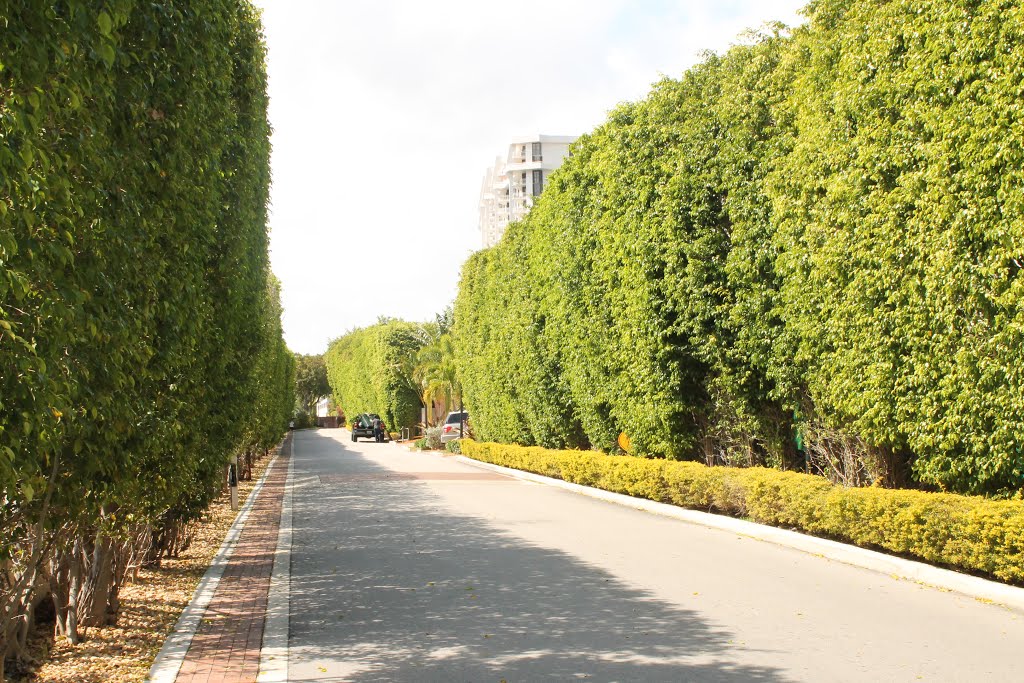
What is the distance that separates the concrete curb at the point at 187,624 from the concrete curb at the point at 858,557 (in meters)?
7.33

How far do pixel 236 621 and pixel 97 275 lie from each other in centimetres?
449

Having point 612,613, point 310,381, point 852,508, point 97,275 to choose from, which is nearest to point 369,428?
point 852,508

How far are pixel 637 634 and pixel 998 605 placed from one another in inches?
145

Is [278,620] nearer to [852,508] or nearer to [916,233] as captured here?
[852,508]

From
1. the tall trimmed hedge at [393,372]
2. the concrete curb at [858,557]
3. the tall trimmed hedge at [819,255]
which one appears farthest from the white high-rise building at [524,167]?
the concrete curb at [858,557]

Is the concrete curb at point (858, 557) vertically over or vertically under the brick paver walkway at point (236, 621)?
over

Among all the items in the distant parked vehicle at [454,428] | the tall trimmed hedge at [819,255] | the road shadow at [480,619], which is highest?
the tall trimmed hedge at [819,255]

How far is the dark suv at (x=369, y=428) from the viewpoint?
57.8 meters

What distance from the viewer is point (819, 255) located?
39.6 ft

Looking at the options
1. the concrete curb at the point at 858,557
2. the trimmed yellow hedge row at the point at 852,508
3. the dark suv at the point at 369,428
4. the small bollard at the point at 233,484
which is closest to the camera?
the concrete curb at the point at 858,557

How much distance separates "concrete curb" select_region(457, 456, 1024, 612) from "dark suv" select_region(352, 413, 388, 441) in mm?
40966

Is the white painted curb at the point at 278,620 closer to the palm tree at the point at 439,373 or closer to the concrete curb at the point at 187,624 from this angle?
the concrete curb at the point at 187,624

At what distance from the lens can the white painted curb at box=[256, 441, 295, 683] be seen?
251 inches

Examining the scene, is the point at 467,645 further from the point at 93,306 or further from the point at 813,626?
the point at 93,306
